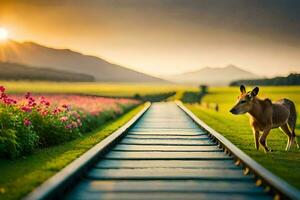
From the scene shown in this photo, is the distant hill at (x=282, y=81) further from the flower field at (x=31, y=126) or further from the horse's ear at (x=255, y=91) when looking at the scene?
the horse's ear at (x=255, y=91)

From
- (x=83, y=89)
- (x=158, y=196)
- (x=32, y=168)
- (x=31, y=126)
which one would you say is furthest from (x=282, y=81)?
(x=158, y=196)

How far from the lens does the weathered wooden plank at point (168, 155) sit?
9.99 meters

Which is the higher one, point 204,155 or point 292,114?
point 292,114

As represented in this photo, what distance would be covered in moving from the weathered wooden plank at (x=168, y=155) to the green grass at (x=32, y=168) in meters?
0.86

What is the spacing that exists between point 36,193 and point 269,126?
22.1 ft

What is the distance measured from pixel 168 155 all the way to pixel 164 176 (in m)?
2.65

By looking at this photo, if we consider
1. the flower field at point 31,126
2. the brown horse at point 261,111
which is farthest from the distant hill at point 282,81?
the brown horse at point 261,111

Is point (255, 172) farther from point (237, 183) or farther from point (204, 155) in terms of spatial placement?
point (204, 155)

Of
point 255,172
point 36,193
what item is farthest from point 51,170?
point 255,172

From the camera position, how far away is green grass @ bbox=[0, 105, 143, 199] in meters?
6.84

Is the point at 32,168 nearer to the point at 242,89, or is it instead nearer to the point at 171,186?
the point at 171,186

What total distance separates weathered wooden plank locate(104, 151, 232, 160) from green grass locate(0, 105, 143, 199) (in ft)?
2.81

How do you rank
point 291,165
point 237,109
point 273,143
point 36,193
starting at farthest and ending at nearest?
point 273,143
point 237,109
point 291,165
point 36,193

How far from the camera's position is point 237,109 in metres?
11.3
